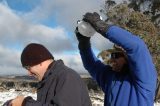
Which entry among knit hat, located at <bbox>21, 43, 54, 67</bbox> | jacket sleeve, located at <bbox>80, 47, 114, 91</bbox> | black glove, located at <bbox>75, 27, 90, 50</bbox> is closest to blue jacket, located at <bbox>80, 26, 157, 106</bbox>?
jacket sleeve, located at <bbox>80, 47, 114, 91</bbox>

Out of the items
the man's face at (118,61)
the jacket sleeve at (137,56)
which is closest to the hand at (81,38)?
the man's face at (118,61)

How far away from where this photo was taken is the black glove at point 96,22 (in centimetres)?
429

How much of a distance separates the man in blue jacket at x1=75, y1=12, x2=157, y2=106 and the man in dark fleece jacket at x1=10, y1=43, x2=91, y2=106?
465mm

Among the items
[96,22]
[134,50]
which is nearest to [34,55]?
[96,22]

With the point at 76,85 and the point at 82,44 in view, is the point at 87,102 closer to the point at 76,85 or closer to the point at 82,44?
the point at 76,85

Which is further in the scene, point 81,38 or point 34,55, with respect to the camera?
point 81,38

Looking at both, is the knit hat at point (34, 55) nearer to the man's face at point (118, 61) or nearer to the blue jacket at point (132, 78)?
the blue jacket at point (132, 78)

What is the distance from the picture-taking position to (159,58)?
29.5 metres

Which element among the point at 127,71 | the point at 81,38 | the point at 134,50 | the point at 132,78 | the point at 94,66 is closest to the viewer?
the point at 134,50

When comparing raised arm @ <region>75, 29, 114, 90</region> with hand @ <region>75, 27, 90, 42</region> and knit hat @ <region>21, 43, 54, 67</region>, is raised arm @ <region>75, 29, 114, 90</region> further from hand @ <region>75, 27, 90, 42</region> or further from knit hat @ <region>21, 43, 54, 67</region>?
knit hat @ <region>21, 43, 54, 67</region>

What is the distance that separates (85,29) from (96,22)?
28cm

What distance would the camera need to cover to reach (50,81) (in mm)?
4000

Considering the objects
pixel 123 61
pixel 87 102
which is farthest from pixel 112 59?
pixel 87 102

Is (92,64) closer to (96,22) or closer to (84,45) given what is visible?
(84,45)
